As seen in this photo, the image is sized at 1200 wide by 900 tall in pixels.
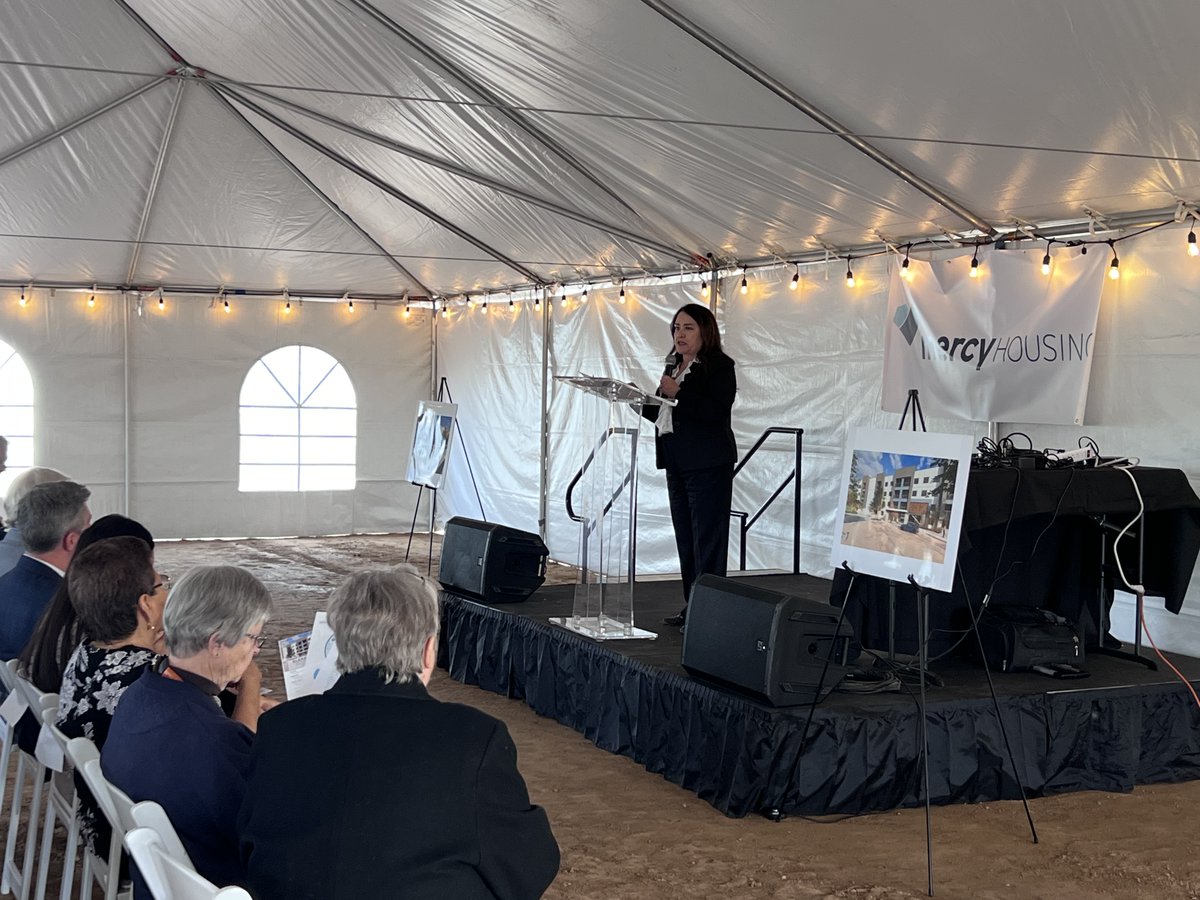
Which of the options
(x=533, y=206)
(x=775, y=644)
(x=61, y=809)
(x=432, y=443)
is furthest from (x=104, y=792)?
(x=432, y=443)

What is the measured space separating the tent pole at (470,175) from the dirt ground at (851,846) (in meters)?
4.23

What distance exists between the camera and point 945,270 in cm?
643

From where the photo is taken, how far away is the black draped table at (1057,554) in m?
4.56

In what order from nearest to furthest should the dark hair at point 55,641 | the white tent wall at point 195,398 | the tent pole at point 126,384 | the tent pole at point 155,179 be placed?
the dark hair at point 55,641
the tent pole at point 155,179
the white tent wall at point 195,398
the tent pole at point 126,384

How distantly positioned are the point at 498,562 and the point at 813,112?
8.68ft

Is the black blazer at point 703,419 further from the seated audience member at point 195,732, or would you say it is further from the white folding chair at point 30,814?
the seated audience member at point 195,732

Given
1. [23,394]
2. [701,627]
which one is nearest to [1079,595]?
[701,627]

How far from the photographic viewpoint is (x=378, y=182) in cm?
869

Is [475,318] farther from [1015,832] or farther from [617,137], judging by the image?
[1015,832]

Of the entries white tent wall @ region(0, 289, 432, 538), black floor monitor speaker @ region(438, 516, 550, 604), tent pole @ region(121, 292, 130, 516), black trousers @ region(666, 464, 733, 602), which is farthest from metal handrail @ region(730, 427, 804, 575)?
tent pole @ region(121, 292, 130, 516)

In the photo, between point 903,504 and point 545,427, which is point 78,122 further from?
point 903,504

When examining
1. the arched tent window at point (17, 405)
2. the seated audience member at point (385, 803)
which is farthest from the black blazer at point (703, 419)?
the arched tent window at point (17, 405)

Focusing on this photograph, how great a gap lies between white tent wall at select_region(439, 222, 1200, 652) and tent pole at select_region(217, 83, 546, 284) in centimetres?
66

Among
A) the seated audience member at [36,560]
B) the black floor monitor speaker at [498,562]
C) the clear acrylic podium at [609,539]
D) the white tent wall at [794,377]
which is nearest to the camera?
the seated audience member at [36,560]
